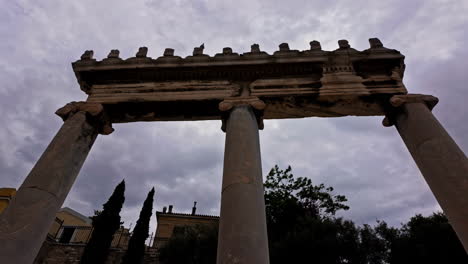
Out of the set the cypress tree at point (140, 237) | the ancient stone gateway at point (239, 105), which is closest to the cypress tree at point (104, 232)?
the cypress tree at point (140, 237)

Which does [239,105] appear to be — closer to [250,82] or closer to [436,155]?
[250,82]

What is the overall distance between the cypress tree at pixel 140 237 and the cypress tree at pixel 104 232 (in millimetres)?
1750

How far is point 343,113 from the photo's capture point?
809 centimetres

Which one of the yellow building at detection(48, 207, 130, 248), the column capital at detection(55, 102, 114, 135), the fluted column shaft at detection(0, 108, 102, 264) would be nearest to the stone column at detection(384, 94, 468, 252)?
the fluted column shaft at detection(0, 108, 102, 264)

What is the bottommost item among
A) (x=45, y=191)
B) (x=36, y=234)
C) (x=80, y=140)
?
(x=36, y=234)

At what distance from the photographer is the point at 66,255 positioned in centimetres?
2562

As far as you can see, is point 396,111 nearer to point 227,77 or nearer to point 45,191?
point 227,77

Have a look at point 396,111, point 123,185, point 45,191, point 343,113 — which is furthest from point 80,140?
point 123,185

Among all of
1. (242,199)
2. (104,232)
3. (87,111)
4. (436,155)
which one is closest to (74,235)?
(104,232)

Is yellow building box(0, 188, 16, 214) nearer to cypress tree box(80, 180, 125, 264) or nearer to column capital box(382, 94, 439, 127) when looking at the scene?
cypress tree box(80, 180, 125, 264)

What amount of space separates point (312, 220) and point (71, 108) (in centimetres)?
2198

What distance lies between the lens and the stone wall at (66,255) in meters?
25.0

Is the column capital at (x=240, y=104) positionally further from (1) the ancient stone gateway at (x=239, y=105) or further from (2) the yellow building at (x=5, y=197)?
(2) the yellow building at (x=5, y=197)

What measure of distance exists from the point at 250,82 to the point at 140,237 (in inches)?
837
